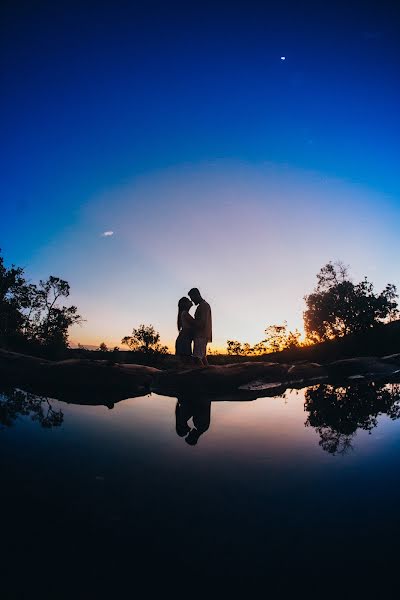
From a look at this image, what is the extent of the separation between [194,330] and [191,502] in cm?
945

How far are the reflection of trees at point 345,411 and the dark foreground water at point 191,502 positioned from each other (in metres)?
0.05

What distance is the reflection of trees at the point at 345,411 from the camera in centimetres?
362

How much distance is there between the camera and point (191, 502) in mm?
2059

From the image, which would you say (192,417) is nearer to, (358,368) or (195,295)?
(195,295)

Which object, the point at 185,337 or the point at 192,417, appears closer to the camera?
the point at 192,417

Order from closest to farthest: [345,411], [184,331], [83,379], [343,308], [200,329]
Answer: [345,411], [83,379], [200,329], [184,331], [343,308]

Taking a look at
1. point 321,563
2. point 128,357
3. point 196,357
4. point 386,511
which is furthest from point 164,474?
point 128,357

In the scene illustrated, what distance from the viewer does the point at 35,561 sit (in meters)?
1.43

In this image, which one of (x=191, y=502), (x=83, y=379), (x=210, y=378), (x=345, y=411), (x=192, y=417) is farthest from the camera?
(x=210, y=378)

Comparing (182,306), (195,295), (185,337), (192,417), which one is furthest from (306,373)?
(192,417)

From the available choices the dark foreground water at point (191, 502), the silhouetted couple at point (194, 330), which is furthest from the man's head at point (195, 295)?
the dark foreground water at point (191, 502)

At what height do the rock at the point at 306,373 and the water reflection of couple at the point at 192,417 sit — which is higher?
the rock at the point at 306,373

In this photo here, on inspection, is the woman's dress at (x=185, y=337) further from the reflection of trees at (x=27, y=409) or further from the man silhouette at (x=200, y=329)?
the reflection of trees at (x=27, y=409)

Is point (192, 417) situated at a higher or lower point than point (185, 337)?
lower
